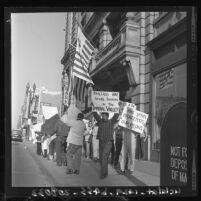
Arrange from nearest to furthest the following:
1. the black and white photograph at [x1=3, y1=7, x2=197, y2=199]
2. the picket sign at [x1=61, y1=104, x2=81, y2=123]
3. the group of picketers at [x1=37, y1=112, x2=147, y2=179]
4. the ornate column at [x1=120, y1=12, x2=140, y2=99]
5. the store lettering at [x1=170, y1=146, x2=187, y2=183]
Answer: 1. the store lettering at [x1=170, y1=146, x2=187, y2=183]
2. the black and white photograph at [x1=3, y1=7, x2=197, y2=199]
3. the group of picketers at [x1=37, y1=112, x2=147, y2=179]
4. the picket sign at [x1=61, y1=104, x2=81, y2=123]
5. the ornate column at [x1=120, y1=12, x2=140, y2=99]

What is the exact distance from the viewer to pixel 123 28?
6.83 meters

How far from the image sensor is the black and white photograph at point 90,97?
625 cm

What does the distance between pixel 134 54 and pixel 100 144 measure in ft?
5.30

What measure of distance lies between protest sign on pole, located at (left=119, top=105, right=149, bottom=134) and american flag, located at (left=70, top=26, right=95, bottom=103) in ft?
2.57

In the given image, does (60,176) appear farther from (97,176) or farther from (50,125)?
(50,125)

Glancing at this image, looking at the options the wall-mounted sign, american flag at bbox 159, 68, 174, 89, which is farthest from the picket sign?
the wall-mounted sign

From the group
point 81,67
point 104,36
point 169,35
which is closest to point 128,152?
point 81,67

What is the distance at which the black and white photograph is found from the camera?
20.5 feet

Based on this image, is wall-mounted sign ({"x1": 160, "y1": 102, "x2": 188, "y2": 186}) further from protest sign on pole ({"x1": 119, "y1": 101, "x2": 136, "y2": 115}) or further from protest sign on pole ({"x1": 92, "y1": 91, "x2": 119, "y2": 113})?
protest sign on pole ({"x1": 92, "y1": 91, "x2": 119, "y2": 113})

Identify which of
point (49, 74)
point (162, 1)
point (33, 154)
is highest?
point (162, 1)

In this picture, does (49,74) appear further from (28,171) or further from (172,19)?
(172,19)
